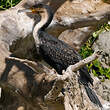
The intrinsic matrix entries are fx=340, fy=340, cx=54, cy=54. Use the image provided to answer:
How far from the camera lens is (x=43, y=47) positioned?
9.64 ft

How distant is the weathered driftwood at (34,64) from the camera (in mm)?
2135

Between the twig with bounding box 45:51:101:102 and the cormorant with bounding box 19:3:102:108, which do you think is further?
the cormorant with bounding box 19:3:102:108

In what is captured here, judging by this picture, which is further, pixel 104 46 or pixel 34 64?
pixel 104 46

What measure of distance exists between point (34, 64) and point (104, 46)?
2205 mm

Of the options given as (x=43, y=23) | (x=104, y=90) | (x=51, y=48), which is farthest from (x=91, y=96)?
(x=104, y=90)

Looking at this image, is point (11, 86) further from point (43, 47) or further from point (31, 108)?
point (43, 47)

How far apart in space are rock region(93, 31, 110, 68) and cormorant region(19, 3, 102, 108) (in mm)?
1265

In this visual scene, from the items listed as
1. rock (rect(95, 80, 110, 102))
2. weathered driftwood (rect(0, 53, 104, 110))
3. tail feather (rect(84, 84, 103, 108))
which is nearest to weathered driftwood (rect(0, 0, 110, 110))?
weathered driftwood (rect(0, 53, 104, 110))

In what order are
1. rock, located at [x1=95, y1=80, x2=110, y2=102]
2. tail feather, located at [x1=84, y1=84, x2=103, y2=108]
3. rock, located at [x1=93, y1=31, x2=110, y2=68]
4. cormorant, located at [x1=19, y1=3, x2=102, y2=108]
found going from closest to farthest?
tail feather, located at [x1=84, y1=84, x2=103, y2=108] → cormorant, located at [x1=19, y1=3, x2=102, y2=108] → rock, located at [x1=95, y1=80, x2=110, y2=102] → rock, located at [x1=93, y1=31, x2=110, y2=68]

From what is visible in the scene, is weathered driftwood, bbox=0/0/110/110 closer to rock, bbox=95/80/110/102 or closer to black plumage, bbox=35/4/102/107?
black plumage, bbox=35/4/102/107

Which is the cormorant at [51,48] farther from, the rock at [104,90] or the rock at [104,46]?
the rock at [104,46]

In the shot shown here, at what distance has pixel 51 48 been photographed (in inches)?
114

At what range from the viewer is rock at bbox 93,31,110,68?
4133 mm

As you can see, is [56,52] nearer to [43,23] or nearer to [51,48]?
[51,48]
